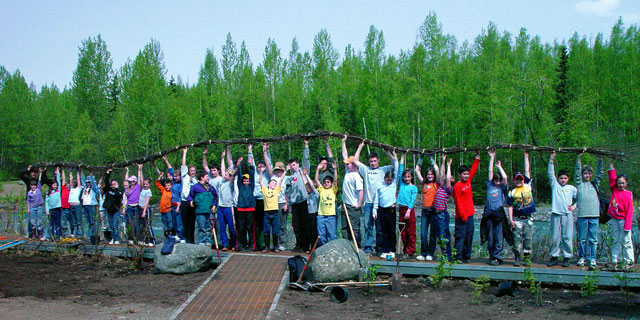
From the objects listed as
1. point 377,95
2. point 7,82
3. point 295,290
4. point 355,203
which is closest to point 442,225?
point 355,203

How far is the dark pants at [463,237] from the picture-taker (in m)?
10.3

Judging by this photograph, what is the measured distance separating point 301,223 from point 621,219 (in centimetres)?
633

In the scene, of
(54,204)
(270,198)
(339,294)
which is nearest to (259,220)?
(270,198)

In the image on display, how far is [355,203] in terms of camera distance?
36.1 feet

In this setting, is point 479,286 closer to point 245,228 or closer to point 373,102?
point 245,228

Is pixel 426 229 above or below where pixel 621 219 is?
below

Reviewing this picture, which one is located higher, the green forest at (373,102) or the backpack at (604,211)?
the green forest at (373,102)

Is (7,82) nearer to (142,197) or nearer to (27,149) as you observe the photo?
(27,149)

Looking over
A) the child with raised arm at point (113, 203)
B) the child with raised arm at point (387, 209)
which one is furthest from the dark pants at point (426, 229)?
the child with raised arm at point (113, 203)

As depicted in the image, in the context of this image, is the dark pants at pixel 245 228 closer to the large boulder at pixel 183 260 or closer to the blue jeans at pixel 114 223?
the large boulder at pixel 183 260

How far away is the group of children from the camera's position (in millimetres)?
9906

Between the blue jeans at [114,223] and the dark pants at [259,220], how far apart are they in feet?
13.2

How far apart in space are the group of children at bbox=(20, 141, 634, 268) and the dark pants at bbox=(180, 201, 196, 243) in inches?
0.9

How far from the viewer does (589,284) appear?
28.2 ft
